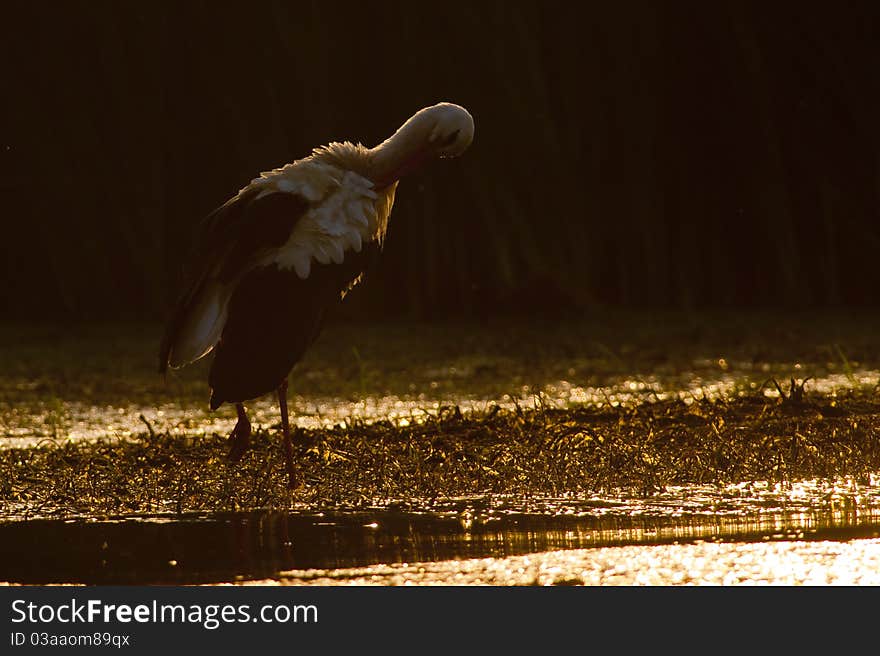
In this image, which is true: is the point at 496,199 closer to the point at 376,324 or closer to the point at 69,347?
the point at 376,324

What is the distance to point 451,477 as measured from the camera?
591cm

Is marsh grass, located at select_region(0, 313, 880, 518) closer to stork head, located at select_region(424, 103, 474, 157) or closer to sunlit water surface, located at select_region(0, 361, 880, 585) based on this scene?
sunlit water surface, located at select_region(0, 361, 880, 585)

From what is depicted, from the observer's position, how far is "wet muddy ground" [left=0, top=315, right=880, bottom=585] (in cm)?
448

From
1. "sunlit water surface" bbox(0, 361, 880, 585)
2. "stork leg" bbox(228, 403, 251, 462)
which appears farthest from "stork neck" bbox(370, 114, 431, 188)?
"sunlit water surface" bbox(0, 361, 880, 585)

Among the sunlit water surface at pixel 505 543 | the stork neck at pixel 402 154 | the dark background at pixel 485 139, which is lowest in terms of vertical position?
the sunlit water surface at pixel 505 543

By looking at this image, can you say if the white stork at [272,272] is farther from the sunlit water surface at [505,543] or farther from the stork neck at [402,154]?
the sunlit water surface at [505,543]

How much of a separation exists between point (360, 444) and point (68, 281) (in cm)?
935

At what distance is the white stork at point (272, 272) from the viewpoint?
5828 millimetres

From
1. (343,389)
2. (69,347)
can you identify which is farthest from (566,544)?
(69,347)

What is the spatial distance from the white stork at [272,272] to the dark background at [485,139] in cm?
850

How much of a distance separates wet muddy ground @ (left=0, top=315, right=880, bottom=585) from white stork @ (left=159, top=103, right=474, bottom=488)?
41cm

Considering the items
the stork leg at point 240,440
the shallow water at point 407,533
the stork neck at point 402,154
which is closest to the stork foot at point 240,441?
the stork leg at point 240,440

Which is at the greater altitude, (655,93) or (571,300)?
(655,93)

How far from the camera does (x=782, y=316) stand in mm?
14242
